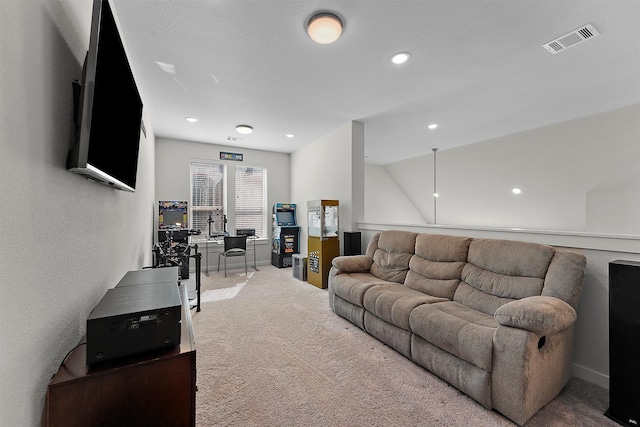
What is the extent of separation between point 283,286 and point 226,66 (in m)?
3.37

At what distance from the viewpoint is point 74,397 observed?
917 mm

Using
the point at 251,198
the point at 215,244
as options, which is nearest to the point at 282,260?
the point at 215,244

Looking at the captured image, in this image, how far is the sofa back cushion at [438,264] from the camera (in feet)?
8.85

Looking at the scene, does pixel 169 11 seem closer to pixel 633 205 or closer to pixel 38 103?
pixel 38 103

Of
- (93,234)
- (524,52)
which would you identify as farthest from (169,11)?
(524,52)

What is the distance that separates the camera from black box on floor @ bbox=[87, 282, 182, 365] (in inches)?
39.1

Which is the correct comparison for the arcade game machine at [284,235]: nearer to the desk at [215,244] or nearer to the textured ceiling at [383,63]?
the desk at [215,244]

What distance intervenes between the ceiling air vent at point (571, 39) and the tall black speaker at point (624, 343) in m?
1.89

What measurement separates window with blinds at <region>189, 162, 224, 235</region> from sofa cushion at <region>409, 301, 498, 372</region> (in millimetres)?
5027

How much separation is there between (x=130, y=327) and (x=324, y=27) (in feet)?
7.66

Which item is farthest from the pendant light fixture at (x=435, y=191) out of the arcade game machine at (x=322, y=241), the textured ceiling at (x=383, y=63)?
the arcade game machine at (x=322, y=241)

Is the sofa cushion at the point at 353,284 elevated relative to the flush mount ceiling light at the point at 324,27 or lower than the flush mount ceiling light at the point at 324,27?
lower

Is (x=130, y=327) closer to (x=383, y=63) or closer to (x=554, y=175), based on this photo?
(x=383, y=63)

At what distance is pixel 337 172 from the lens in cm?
490
